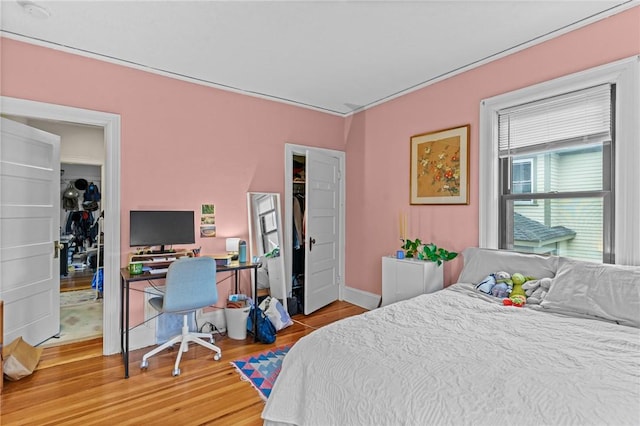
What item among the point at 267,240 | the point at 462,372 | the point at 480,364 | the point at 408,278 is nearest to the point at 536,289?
the point at 408,278

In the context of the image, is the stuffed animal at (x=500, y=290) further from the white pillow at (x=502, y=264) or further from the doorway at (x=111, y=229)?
the doorway at (x=111, y=229)

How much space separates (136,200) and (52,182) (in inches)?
37.8

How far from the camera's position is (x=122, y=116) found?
318cm

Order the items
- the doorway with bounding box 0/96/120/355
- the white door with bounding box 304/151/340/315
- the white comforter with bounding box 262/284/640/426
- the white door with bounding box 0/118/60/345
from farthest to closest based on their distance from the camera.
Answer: the white door with bounding box 304/151/340/315
the doorway with bounding box 0/96/120/355
the white door with bounding box 0/118/60/345
the white comforter with bounding box 262/284/640/426

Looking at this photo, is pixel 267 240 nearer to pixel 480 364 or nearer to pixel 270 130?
pixel 270 130

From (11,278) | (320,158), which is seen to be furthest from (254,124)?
(11,278)

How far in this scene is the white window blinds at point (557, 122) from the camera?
2484 millimetres

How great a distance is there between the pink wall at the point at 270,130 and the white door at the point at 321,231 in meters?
0.22

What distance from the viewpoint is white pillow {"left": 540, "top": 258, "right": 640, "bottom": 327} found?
195 centimetres

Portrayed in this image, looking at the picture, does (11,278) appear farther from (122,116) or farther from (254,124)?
(254,124)

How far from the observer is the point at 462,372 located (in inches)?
53.9

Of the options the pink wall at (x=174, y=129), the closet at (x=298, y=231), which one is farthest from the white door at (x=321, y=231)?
the pink wall at (x=174, y=129)

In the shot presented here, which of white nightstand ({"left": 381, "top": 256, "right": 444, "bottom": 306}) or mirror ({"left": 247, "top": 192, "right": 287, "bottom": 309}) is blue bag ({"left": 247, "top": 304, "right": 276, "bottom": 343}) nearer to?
mirror ({"left": 247, "top": 192, "right": 287, "bottom": 309})

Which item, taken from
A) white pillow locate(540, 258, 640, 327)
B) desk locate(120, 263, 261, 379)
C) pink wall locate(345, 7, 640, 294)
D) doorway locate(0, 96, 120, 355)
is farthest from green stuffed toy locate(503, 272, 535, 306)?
doorway locate(0, 96, 120, 355)
